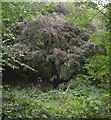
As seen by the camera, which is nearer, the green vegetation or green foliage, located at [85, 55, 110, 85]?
green foliage, located at [85, 55, 110, 85]

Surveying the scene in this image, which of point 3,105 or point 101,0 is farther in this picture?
point 3,105

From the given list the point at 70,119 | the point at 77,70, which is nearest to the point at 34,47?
the point at 77,70

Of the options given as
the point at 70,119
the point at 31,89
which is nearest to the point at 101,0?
the point at 70,119

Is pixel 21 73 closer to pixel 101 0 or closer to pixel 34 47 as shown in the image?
pixel 34 47

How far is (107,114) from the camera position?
7.37 ft

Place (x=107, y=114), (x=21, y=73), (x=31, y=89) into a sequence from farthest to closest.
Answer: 1. (x=21, y=73)
2. (x=31, y=89)
3. (x=107, y=114)

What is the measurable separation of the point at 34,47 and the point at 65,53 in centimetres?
53

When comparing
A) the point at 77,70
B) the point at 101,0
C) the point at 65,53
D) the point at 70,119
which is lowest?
the point at 70,119

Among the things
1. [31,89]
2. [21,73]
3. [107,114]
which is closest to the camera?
[107,114]

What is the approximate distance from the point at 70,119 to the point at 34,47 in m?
2.06

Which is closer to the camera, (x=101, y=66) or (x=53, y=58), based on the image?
(x=101, y=66)

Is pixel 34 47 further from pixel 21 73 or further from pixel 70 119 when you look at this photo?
pixel 70 119

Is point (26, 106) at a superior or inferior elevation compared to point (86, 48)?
inferior

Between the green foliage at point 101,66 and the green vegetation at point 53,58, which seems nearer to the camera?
the green foliage at point 101,66
